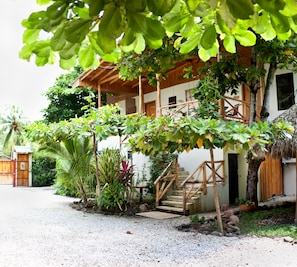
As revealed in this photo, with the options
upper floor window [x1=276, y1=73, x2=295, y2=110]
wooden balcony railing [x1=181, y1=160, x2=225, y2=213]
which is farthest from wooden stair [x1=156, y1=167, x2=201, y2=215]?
upper floor window [x1=276, y1=73, x2=295, y2=110]

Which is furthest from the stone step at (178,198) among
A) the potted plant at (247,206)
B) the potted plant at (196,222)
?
the potted plant at (196,222)

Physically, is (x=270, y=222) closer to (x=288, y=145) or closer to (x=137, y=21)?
(x=288, y=145)

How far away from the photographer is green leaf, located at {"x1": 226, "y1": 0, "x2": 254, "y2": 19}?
1.04 meters

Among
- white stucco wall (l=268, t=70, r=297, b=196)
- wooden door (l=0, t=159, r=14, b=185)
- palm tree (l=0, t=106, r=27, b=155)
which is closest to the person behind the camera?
white stucco wall (l=268, t=70, r=297, b=196)

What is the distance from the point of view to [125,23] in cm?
107

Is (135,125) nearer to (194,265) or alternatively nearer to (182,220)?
(182,220)

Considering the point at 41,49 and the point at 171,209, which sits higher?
the point at 41,49

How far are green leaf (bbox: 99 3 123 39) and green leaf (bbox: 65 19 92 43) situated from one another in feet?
0.26

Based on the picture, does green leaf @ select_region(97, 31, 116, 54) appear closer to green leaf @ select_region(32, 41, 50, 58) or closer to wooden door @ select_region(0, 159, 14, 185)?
green leaf @ select_region(32, 41, 50, 58)

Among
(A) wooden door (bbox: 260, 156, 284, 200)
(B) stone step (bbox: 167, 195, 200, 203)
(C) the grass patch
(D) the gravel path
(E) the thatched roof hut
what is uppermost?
(E) the thatched roof hut

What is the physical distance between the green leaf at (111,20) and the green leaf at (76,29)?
0.08 m

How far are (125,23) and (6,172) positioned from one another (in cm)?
2455

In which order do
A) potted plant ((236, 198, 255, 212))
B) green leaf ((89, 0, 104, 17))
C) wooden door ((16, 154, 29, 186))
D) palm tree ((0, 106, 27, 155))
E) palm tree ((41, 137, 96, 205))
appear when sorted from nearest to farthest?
green leaf ((89, 0, 104, 17)), potted plant ((236, 198, 255, 212)), palm tree ((41, 137, 96, 205)), wooden door ((16, 154, 29, 186)), palm tree ((0, 106, 27, 155))

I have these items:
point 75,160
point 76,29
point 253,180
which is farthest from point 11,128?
point 76,29
